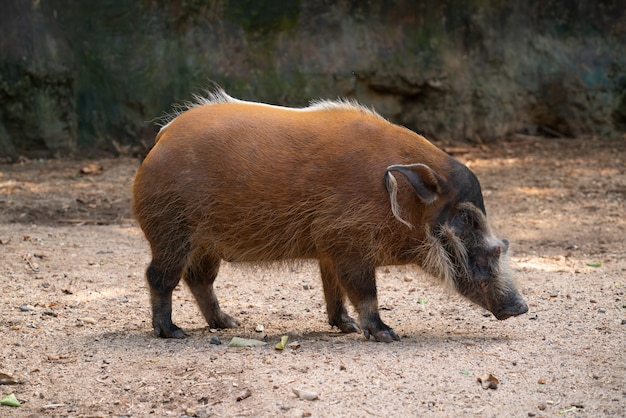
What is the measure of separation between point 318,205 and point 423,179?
60 cm

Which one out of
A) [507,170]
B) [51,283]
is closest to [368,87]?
[507,170]

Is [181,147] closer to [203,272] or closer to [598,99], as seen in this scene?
[203,272]

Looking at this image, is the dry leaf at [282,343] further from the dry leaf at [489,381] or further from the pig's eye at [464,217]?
the pig's eye at [464,217]

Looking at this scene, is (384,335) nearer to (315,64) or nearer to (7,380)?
(7,380)

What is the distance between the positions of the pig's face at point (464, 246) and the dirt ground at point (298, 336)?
8.7 inches

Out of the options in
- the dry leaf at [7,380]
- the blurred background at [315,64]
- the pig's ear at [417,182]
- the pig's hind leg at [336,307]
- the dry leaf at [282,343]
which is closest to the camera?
the dry leaf at [7,380]

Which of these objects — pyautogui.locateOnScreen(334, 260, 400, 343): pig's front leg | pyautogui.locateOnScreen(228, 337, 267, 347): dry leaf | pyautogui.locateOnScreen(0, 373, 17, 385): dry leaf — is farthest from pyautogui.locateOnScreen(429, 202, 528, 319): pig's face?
pyautogui.locateOnScreen(0, 373, 17, 385): dry leaf

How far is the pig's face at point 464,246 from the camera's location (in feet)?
16.9

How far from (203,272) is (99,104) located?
20.2 ft

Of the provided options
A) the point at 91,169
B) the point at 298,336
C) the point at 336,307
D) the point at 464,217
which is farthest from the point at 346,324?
the point at 91,169

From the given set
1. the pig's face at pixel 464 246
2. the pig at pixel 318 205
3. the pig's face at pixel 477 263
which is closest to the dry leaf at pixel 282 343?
the pig at pixel 318 205

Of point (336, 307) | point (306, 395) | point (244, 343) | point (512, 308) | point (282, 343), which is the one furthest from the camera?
point (336, 307)

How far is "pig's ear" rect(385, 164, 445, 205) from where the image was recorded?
4.98m

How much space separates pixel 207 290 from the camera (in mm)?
5586
